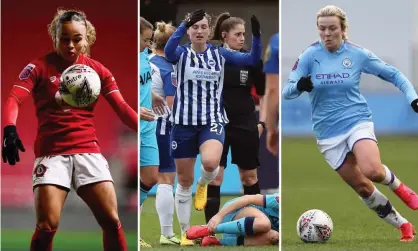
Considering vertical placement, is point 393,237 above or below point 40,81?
below

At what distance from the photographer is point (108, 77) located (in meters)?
9.15

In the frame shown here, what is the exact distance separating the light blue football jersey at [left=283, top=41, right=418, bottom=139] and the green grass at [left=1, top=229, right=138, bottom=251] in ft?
6.00

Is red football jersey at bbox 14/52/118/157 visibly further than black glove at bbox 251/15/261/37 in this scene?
No

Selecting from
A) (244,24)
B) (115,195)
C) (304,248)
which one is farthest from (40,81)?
(304,248)

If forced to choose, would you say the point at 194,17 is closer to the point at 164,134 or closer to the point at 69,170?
the point at 164,134

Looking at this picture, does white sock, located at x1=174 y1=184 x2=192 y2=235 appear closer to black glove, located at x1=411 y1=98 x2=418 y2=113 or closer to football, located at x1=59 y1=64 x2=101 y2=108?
football, located at x1=59 y1=64 x2=101 y2=108

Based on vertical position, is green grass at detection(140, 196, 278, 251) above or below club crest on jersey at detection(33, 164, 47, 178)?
below

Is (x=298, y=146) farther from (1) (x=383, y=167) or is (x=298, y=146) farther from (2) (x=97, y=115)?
(2) (x=97, y=115)

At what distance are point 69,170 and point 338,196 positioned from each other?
2.32 meters

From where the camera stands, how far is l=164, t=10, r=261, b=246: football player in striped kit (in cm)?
918

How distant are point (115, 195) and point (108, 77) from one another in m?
1.00

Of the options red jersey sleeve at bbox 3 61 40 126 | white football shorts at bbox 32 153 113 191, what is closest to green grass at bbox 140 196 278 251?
white football shorts at bbox 32 153 113 191

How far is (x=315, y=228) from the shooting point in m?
9.14

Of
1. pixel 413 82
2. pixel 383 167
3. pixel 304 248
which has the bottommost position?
pixel 304 248
